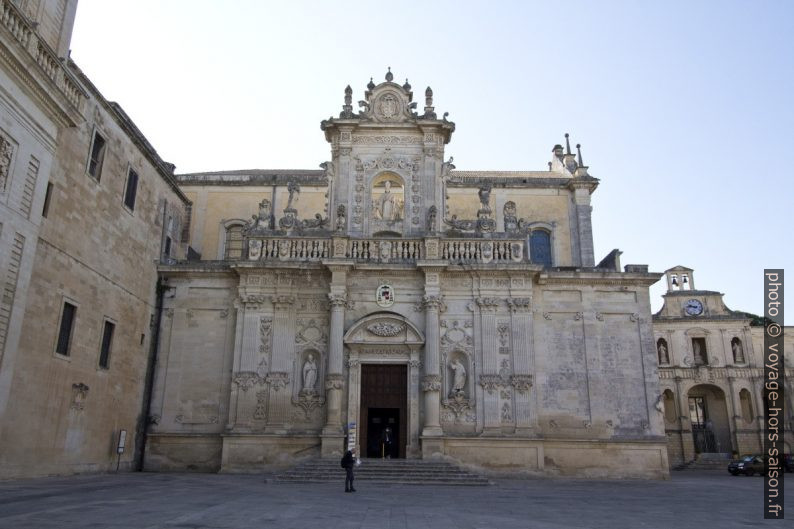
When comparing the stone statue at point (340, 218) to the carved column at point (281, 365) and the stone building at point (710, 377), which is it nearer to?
the carved column at point (281, 365)

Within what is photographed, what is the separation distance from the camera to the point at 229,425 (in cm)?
2145

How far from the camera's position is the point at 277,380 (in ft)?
71.8

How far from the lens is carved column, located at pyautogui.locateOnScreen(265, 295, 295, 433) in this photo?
70.7ft

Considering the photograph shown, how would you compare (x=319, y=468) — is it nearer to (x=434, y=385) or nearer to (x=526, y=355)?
(x=434, y=385)

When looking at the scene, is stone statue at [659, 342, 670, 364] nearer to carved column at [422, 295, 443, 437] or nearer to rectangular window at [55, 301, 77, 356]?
carved column at [422, 295, 443, 437]

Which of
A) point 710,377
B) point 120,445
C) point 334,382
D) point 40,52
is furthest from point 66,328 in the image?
point 710,377

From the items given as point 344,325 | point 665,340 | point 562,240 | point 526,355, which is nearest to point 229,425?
point 344,325

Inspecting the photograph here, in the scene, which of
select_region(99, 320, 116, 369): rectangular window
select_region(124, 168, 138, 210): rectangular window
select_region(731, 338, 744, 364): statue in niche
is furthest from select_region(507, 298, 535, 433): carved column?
select_region(731, 338, 744, 364): statue in niche

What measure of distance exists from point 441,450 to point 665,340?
27.2 metres

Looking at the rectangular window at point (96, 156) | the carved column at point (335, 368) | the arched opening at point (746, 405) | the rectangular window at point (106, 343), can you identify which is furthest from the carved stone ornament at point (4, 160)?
the arched opening at point (746, 405)

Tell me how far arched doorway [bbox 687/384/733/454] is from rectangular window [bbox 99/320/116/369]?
35.4m

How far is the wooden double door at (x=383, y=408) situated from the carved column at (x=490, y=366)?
282 cm

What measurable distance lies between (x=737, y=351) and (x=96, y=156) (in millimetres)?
40019

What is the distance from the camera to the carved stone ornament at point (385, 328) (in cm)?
2239
